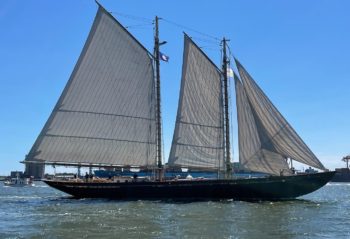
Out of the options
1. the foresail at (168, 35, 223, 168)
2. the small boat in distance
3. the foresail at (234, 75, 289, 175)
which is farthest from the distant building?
the foresail at (234, 75, 289, 175)

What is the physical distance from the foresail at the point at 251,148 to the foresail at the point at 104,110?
932 centimetres

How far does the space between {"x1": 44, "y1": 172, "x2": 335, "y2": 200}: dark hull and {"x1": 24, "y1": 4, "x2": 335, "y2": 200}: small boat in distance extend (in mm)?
101

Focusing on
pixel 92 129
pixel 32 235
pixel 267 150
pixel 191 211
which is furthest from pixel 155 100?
pixel 32 235

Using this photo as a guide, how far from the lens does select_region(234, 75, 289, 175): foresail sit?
5238 cm

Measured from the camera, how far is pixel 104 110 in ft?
172

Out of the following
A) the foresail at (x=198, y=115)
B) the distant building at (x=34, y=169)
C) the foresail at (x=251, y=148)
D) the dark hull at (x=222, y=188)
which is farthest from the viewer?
the distant building at (x=34, y=169)

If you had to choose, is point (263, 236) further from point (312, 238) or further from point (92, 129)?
point (92, 129)

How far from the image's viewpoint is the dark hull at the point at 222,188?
169ft

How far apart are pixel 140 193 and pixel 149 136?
6162 millimetres

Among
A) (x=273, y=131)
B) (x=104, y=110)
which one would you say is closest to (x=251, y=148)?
(x=273, y=131)

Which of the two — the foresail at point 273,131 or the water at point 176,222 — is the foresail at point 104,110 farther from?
the foresail at point 273,131

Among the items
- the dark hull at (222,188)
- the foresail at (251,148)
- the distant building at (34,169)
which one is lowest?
the dark hull at (222,188)

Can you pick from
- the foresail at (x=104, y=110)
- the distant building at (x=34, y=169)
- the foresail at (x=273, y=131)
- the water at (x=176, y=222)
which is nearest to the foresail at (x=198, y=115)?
the foresail at (x=104, y=110)

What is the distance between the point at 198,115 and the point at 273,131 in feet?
26.1
